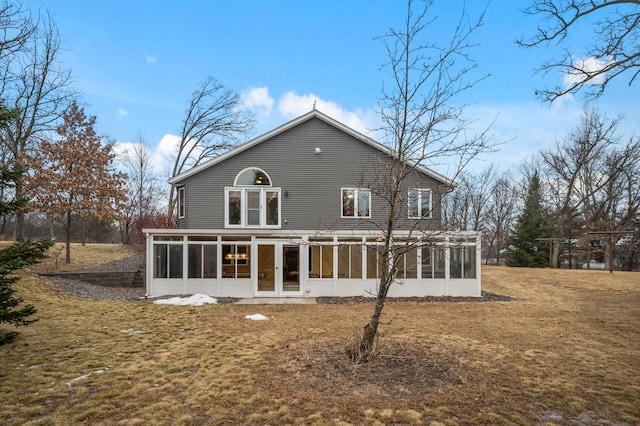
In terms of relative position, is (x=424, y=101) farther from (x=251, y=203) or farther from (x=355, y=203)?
(x=251, y=203)

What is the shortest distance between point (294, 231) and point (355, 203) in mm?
3332

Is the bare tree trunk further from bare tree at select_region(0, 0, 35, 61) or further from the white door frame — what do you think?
the white door frame

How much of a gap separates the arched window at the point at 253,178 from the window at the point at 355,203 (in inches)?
135

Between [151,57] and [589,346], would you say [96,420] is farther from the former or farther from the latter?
[151,57]

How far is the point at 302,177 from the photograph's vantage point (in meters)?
15.0

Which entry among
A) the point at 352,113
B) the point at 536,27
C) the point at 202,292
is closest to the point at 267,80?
the point at 352,113

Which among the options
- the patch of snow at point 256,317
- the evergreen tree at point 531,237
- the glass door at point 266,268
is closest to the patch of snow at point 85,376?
the patch of snow at point 256,317

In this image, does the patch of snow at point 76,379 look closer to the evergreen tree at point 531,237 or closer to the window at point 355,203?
the window at point 355,203

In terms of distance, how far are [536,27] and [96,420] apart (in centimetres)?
1073

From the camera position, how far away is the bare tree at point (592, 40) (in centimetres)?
742

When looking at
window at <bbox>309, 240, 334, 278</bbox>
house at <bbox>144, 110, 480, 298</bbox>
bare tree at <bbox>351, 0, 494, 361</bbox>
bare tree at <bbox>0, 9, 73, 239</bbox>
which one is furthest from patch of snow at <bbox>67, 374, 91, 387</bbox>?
A: bare tree at <bbox>0, 9, 73, 239</bbox>

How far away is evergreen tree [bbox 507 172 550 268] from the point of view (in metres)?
27.7

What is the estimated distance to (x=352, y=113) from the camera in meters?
17.2

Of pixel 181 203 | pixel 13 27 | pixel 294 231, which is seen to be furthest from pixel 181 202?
pixel 13 27
